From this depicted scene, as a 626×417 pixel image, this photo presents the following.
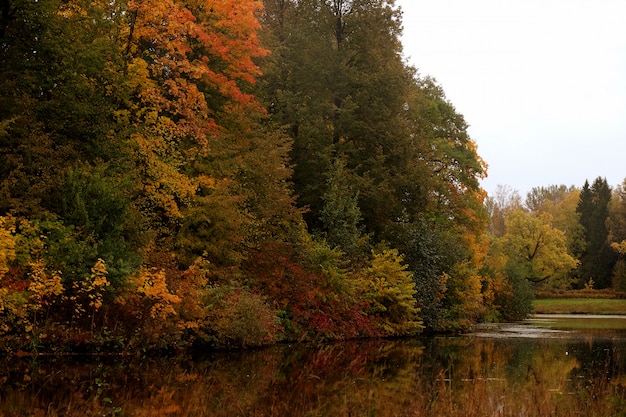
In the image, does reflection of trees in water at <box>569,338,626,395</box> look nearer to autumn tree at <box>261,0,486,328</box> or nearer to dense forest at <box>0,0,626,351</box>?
dense forest at <box>0,0,626,351</box>

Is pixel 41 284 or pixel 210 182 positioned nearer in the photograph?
pixel 41 284

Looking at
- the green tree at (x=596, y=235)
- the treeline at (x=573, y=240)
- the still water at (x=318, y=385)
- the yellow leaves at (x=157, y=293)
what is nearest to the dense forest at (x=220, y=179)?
the yellow leaves at (x=157, y=293)

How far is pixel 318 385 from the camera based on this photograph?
46.7 feet

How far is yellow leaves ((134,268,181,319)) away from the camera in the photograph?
1880 centimetres

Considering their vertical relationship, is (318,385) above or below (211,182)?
below

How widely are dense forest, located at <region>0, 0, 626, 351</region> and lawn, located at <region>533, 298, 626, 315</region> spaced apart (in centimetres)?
2416

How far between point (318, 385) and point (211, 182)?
11.4m

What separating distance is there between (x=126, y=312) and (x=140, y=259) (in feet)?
5.11

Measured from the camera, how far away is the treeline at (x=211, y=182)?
60.8 ft

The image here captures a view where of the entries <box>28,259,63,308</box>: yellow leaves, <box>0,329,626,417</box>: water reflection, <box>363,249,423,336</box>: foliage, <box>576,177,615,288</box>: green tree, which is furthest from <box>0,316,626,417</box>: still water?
<box>576,177,615,288</box>: green tree

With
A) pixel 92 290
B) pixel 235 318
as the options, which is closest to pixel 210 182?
pixel 235 318

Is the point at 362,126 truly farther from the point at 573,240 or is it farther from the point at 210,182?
the point at 573,240

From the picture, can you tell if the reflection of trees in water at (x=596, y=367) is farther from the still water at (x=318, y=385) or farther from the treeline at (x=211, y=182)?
the treeline at (x=211, y=182)

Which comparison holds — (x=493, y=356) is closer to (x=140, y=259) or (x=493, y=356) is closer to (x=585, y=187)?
(x=140, y=259)
